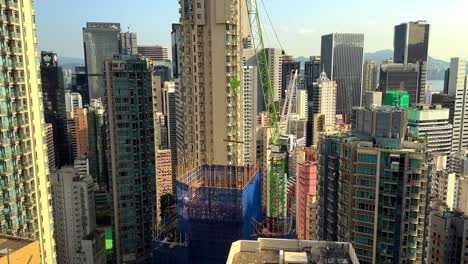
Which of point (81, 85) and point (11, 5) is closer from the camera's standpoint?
point (11, 5)

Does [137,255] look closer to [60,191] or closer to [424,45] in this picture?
[60,191]

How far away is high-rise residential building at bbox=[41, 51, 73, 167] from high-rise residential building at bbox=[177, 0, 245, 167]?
52.1 meters

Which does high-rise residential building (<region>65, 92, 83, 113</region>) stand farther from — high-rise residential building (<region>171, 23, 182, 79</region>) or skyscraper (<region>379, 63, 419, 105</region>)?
skyscraper (<region>379, 63, 419, 105</region>)

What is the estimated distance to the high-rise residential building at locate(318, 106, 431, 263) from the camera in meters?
25.4

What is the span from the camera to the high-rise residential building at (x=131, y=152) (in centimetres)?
3797

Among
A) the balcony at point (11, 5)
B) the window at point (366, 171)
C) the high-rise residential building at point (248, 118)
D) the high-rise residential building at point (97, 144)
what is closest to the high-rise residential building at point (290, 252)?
the window at point (366, 171)

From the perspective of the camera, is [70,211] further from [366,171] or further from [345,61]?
[345,61]

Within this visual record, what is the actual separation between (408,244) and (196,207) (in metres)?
14.4

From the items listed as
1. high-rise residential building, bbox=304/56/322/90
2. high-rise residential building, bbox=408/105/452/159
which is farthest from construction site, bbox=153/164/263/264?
high-rise residential building, bbox=304/56/322/90

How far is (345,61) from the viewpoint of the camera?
137625mm

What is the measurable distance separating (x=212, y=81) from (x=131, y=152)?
1086 cm

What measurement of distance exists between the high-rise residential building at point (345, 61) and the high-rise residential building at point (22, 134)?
119636mm

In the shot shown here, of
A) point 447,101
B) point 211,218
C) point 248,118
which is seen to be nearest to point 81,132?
point 248,118

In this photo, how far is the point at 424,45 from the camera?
129m
